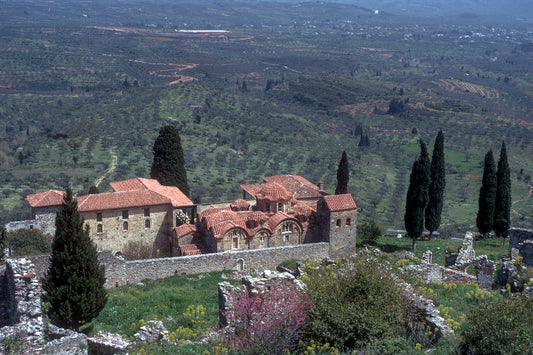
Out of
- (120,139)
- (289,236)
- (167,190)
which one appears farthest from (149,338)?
(120,139)

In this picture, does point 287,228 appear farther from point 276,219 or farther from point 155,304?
point 155,304

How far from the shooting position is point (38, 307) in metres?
14.3

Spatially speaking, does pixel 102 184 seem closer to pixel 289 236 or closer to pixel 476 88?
pixel 289 236

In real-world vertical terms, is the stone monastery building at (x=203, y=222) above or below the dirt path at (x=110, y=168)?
above

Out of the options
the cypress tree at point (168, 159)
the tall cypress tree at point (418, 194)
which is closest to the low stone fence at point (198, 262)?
the tall cypress tree at point (418, 194)

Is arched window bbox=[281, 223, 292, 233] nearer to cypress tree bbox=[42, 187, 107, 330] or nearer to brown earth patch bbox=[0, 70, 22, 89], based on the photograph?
cypress tree bbox=[42, 187, 107, 330]

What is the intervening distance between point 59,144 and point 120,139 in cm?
831

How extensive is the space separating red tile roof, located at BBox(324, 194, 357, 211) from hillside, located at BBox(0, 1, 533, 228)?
79.4 ft

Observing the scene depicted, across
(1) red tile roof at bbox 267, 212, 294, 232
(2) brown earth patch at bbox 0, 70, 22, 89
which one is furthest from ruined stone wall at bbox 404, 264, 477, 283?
(2) brown earth patch at bbox 0, 70, 22, 89

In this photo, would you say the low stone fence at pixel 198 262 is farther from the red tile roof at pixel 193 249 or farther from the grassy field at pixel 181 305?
the red tile roof at pixel 193 249

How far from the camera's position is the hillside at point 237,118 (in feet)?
213

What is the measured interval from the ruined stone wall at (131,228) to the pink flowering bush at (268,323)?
1801 cm

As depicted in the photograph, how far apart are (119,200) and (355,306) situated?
20694mm

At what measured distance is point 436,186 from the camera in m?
35.4
